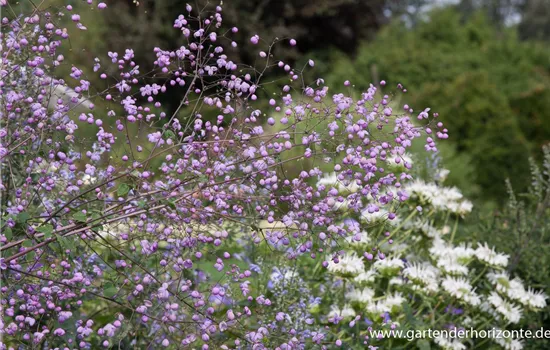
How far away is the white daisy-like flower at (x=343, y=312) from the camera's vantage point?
3197 millimetres

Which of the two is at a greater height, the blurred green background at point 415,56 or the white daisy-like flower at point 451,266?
the blurred green background at point 415,56

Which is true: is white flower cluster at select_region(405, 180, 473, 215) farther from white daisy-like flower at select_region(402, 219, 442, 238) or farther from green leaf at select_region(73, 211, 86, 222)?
green leaf at select_region(73, 211, 86, 222)

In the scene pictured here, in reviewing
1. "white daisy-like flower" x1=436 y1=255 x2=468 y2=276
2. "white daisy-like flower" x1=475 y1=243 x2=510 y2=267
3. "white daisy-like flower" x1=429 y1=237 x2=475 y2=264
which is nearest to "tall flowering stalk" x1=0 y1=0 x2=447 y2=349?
"white daisy-like flower" x1=436 y1=255 x2=468 y2=276

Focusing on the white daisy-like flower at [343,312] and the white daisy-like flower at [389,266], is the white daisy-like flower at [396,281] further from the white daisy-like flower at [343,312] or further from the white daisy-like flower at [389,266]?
the white daisy-like flower at [343,312]

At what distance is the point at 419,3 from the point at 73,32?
83.5ft

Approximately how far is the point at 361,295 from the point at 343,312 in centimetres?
11

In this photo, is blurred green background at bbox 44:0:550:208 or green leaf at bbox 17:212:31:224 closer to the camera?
green leaf at bbox 17:212:31:224

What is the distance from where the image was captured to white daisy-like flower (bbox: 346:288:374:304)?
3.22 meters

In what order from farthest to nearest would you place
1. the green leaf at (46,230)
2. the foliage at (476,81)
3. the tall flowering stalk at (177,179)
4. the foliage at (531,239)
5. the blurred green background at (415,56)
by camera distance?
the blurred green background at (415,56) < the foliage at (476,81) < the foliage at (531,239) < the tall flowering stalk at (177,179) < the green leaf at (46,230)

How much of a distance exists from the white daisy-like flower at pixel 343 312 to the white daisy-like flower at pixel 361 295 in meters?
0.05

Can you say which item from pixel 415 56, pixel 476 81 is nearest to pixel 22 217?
pixel 476 81

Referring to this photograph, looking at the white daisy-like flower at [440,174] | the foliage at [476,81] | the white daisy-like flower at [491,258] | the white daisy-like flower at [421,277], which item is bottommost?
the white daisy-like flower at [421,277]

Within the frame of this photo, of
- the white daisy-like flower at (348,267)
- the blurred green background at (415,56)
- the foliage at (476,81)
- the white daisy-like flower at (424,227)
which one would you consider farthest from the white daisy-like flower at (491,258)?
the blurred green background at (415,56)

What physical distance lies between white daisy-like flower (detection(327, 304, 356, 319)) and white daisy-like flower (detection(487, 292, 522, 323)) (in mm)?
681
